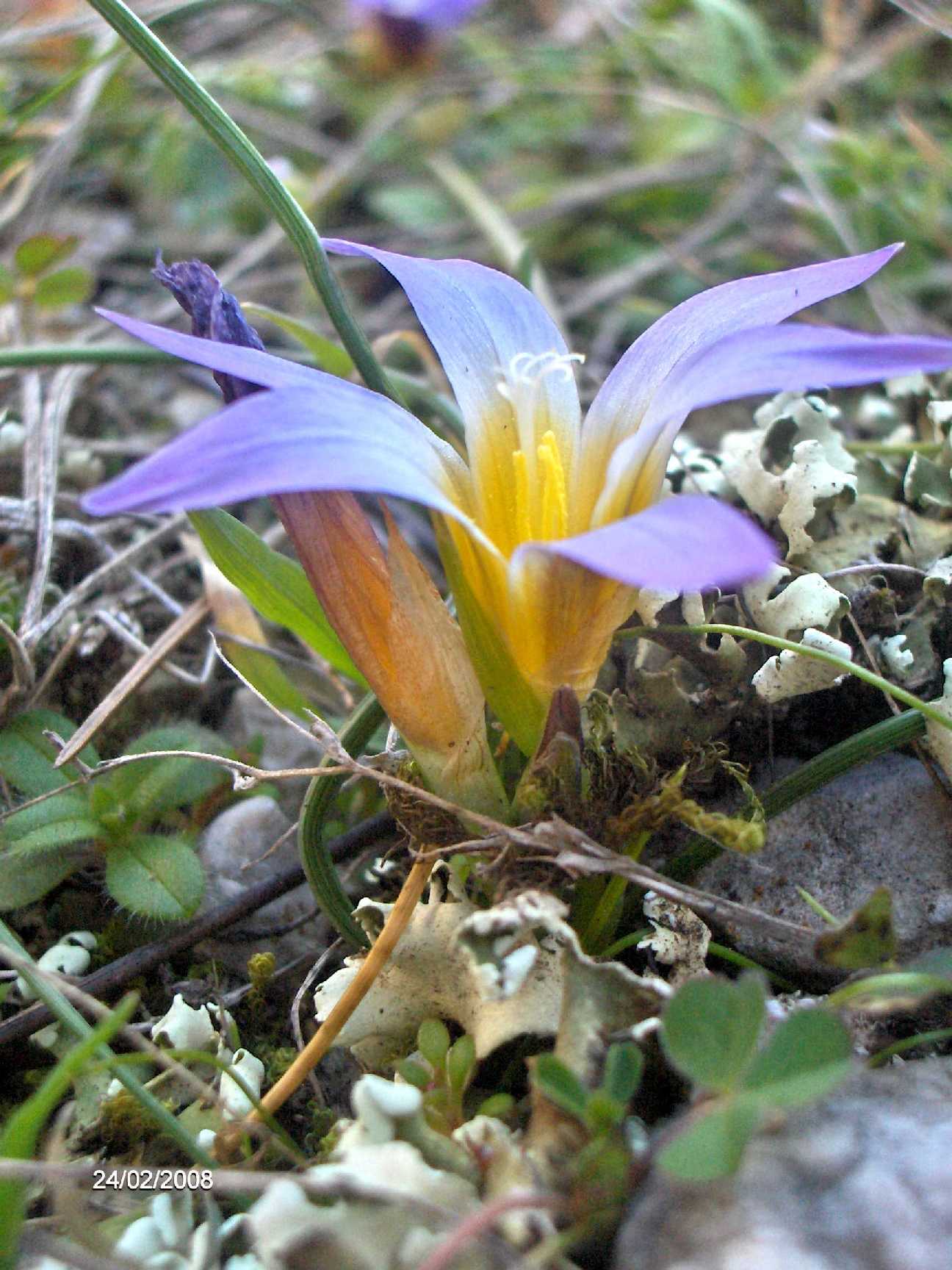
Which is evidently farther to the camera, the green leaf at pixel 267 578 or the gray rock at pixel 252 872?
the gray rock at pixel 252 872

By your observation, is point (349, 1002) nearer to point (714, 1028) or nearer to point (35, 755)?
point (714, 1028)

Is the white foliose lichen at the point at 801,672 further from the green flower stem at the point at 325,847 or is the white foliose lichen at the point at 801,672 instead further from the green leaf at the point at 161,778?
the green leaf at the point at 161,778

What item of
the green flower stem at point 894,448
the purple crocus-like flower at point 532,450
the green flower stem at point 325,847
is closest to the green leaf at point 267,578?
the green flower stem at point 325,847

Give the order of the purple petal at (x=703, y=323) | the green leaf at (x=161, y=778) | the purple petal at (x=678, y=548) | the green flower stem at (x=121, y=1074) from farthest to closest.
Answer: the green leaf at (x=161, y=778)
the purple petal at (x=703, y=323)
the green flower stem at (x=121, y=1074)
the purple petal at (x=678, y=548)

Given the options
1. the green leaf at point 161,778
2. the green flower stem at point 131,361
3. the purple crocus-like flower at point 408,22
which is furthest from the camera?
the purple crocus-like flower at point 408,22

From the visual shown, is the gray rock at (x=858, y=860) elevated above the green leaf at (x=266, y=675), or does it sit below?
below

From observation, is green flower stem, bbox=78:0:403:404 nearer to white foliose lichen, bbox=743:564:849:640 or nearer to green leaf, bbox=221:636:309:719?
green leaf, bbox=221:636:309:719

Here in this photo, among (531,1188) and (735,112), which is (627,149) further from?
(531,1188)

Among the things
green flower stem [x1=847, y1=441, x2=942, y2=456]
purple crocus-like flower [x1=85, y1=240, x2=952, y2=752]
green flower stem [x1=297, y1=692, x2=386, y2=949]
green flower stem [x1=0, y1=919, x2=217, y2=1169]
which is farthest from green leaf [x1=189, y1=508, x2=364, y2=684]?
green flower stem [x1=847, y1=441, x2=942, y2=456]
